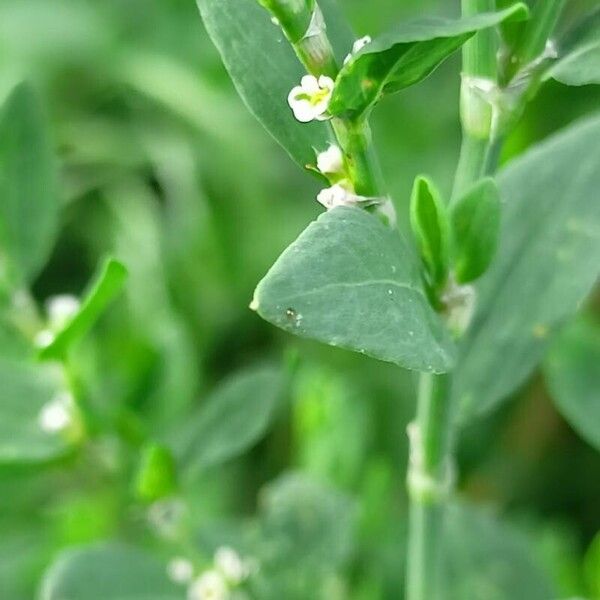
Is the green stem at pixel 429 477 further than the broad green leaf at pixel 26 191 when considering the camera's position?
No

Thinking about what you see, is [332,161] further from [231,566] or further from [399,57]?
[231,566]

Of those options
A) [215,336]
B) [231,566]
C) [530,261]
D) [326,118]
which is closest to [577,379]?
[530,261]

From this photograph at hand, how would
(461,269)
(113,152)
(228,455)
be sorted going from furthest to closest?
(113,152)
(228,455)
(461,269)

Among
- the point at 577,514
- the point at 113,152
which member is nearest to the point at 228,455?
the point at 577,514

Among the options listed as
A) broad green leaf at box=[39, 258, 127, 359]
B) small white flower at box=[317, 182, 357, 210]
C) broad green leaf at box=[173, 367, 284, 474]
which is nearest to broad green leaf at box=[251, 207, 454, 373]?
small white flower at box=[317, 182, 357, 210]

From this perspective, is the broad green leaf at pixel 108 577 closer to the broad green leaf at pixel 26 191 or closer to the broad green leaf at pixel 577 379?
the broad green leaf at pixel 26 191

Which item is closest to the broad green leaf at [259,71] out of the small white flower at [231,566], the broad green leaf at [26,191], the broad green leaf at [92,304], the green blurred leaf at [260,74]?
the green blurred leaf at [260,74]

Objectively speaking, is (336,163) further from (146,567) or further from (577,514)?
(577,514)
